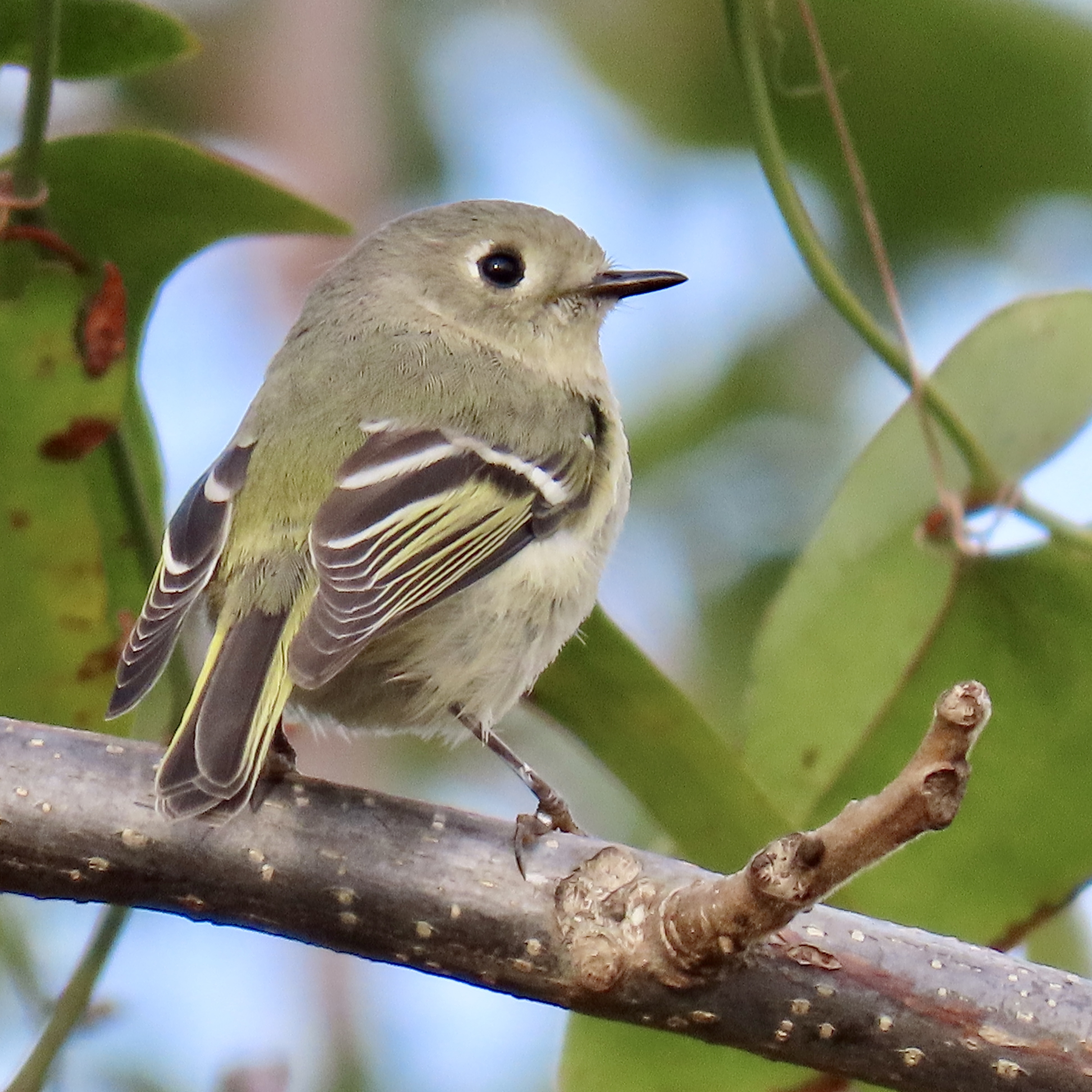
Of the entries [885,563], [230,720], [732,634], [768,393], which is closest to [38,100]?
[230,720]

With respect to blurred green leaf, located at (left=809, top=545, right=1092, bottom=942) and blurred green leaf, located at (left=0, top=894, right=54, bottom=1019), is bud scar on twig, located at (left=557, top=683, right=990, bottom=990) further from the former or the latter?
blurred green leaf, located at (left=0, top=894, right=54, bottom=1019)

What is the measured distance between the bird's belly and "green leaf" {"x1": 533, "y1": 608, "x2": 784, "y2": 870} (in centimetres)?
12

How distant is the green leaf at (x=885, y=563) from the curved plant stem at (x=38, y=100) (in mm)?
1083

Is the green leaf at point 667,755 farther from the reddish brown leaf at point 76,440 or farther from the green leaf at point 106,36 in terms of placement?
the green leaf at point 106,36

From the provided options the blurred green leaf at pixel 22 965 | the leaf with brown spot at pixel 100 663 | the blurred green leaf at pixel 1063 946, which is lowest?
the blurred green leaf at pixel 22 965

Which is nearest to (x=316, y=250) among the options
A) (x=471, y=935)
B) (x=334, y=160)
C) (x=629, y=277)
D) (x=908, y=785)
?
(x=334, y=160)

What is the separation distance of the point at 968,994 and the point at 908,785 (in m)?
0.45

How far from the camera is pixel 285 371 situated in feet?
8.61

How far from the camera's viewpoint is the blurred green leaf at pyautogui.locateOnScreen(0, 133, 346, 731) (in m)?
2.08

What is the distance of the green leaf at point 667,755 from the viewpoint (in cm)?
191

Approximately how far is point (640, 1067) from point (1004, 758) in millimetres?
642

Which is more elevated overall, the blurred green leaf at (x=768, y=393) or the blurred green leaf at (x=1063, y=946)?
the blurred green leaf at (x=768, y=393)

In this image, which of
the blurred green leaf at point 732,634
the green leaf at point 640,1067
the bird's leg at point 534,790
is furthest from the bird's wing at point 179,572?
the blurred green leaf at point 732,634

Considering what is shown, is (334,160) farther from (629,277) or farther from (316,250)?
(629,277)
